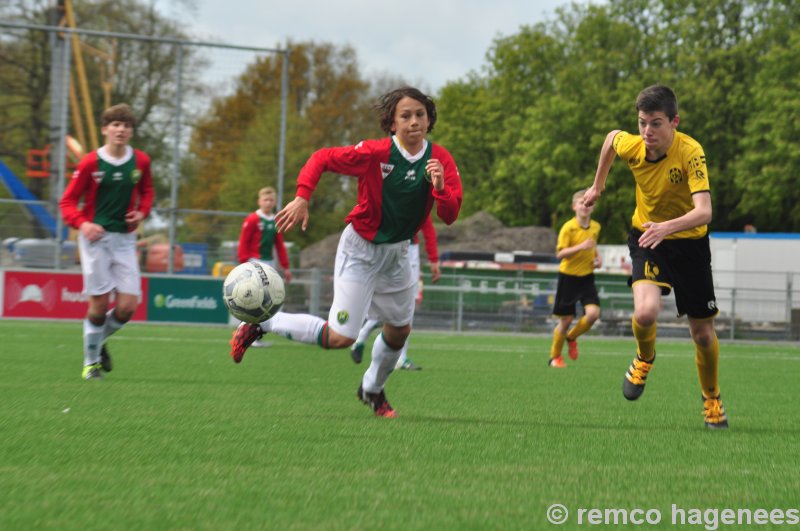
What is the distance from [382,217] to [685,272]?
6.29ft

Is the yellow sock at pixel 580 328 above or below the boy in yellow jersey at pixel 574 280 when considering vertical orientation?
below

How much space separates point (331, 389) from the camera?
9.72 m

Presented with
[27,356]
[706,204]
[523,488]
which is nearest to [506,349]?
[27,356]

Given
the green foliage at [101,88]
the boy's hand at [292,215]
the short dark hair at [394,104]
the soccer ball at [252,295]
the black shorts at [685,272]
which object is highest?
the green foliage at [101,88]

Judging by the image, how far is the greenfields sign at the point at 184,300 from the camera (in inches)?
922

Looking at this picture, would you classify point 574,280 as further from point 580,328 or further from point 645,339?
point 645,339

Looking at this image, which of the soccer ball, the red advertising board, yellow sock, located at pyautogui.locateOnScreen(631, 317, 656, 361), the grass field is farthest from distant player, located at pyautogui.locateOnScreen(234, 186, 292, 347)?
yellow sock, located at pyautogui.locateOnScreen(631, 317, 656, 361)

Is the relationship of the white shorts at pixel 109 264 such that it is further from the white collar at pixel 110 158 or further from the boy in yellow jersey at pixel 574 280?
the boy in yellow jersey at pixel 574 280

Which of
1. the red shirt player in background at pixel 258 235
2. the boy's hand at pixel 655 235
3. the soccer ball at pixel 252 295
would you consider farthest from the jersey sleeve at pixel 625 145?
the red shirt player in background at pixel 258 235

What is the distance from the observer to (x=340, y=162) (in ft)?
22.6

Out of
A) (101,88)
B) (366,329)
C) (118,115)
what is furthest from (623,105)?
(118,115)

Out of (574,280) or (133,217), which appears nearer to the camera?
(133,217)

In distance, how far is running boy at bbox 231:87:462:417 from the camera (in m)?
6.96

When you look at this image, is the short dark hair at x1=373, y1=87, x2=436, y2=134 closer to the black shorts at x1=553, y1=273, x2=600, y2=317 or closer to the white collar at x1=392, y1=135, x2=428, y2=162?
the white collar at x1=392, y1=135, x2=428, y2=162
